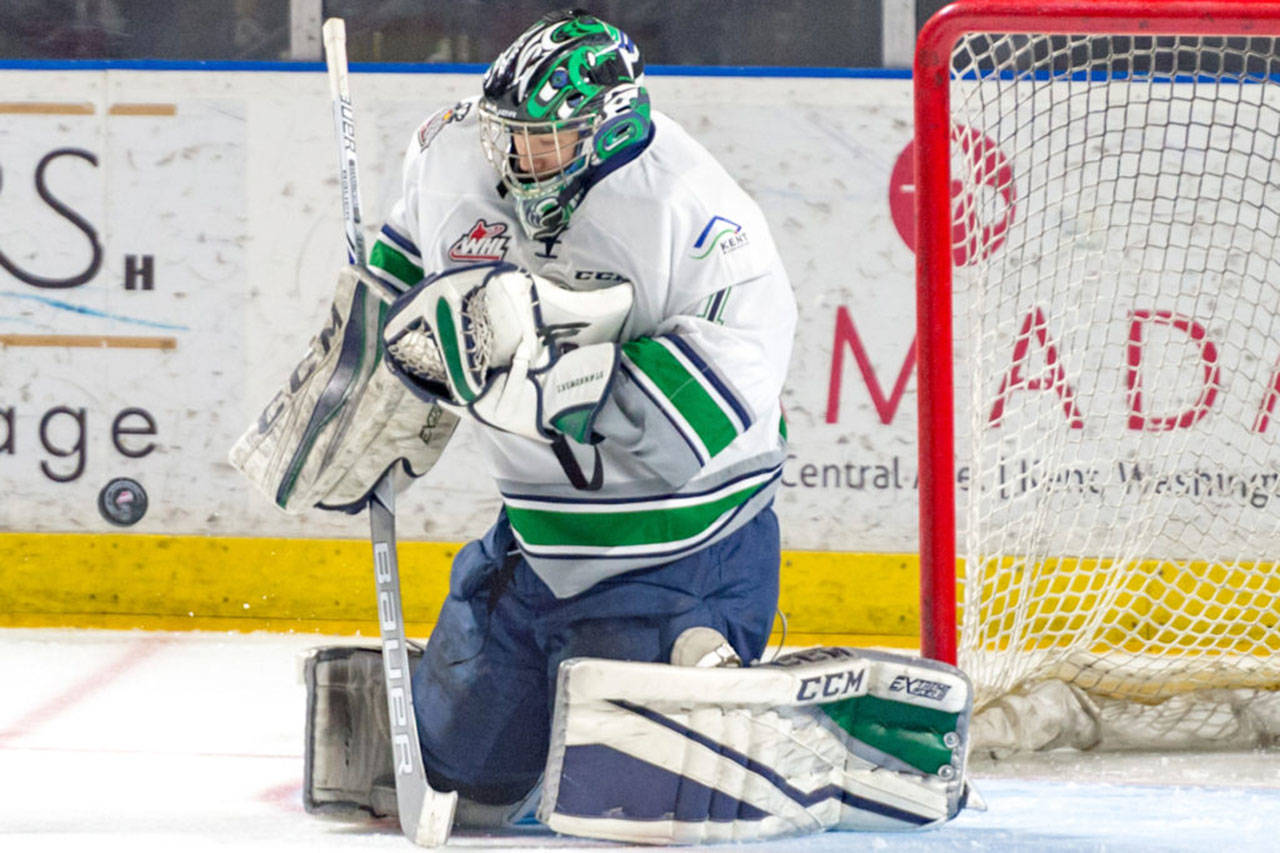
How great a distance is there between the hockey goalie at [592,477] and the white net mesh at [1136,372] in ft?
2.53

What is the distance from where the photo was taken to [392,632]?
2.08 m

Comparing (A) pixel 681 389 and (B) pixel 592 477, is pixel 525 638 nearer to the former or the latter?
(B) pixel 592 477

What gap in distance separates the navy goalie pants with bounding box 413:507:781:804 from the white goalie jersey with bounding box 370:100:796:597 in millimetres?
33

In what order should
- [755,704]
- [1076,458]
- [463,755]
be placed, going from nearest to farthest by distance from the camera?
[755,704], [463,755], [1076,458]

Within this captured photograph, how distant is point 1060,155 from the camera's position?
124 inches

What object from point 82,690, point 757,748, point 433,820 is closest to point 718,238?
point 757,748

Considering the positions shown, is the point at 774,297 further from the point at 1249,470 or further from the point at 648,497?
the point at 1249,470

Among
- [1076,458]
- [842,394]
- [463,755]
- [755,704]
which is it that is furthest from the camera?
[842,394]

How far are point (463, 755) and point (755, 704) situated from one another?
417 millimetres

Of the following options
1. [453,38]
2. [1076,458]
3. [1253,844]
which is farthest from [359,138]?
[1253,844]

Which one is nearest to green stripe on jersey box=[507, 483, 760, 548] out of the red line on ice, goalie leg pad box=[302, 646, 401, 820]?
goalie leg pad box=[302, 646, 401, 820]

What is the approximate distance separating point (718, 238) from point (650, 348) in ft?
0.56

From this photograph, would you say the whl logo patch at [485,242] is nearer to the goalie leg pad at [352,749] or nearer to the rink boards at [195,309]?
the goalie leg pad at [352,749]

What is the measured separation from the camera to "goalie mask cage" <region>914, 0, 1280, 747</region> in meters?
2.45
